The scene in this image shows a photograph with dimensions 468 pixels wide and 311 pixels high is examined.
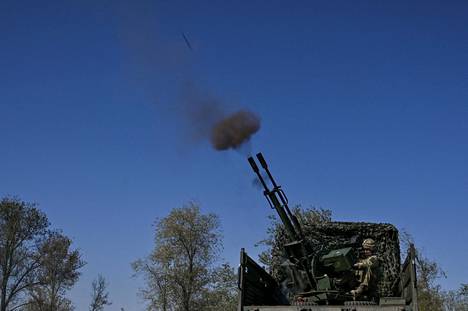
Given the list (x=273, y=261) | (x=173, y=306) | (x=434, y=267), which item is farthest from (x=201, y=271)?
(x=273, y=261)

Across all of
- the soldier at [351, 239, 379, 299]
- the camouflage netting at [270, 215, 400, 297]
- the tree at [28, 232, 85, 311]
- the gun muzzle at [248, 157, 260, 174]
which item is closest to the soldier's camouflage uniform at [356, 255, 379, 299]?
the soldier at [351, 239, 379, 299]

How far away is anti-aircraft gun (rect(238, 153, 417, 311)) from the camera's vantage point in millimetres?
11656

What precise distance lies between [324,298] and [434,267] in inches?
949

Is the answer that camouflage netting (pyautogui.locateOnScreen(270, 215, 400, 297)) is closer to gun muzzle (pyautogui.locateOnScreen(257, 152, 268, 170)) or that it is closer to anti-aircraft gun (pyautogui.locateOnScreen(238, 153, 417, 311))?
anti-aircraft gun (pyautogui.locateOnScreen(238, 153, 417, 311))

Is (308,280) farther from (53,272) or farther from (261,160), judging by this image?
(53,272)

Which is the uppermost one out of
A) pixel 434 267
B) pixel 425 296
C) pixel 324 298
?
pixel 434 267

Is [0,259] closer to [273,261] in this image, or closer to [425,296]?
[425,296]

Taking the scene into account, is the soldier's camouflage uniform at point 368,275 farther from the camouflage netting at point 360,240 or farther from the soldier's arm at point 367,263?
the camouflage netting at point 360,240

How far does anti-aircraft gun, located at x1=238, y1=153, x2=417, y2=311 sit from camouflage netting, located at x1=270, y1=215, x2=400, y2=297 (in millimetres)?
43

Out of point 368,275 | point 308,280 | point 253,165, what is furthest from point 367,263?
point 253,165

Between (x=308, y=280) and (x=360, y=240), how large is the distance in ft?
11.6

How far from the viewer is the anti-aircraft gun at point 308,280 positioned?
38.2 feet

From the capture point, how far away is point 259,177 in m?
13.5

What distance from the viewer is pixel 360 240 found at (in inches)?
630
